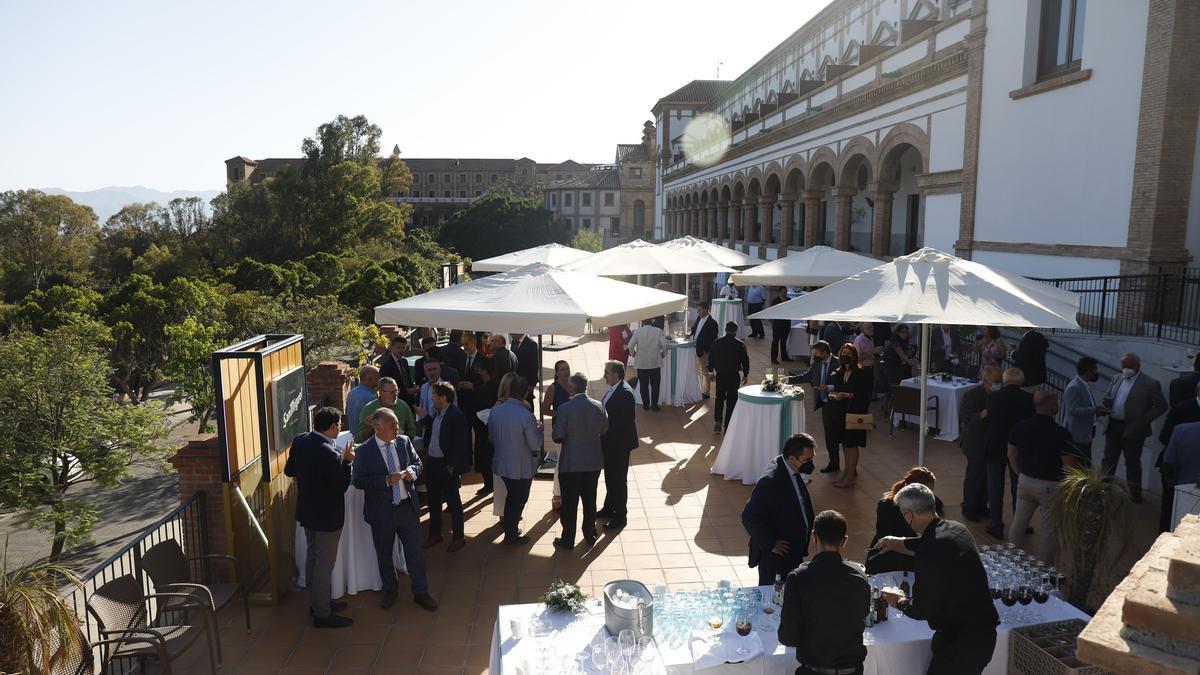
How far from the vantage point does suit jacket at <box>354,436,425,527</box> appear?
5734mm

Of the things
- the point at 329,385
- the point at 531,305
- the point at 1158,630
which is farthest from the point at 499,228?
the point at 1158,630

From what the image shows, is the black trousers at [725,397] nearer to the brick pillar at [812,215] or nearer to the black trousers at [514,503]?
the black trousers at [514,503]

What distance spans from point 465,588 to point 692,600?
8.52 feet

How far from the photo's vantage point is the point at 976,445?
764 centimetres

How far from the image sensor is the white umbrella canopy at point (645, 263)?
13336 millimetres

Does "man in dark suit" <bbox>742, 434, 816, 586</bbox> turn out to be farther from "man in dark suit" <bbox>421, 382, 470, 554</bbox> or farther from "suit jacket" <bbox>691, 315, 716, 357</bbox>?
"suit jacket" <bbox>691, 315, 716, 357</bbox>

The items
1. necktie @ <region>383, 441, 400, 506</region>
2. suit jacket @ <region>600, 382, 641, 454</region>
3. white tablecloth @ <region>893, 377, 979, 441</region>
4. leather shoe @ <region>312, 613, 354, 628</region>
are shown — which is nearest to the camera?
leather shoe @ <region>312, 613, 354, 628</region>

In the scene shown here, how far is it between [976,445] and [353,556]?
19.3 feet

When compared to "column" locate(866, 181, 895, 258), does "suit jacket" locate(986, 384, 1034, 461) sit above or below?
below

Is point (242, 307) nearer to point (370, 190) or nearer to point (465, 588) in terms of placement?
point (465, 588)

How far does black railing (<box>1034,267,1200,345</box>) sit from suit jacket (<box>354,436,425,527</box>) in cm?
956

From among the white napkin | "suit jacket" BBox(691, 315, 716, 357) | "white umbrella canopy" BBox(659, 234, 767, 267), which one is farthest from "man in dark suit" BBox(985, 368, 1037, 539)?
"white umbrella canopy" BBox(659, 234, 767, 267)

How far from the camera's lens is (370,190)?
57656 millimetres

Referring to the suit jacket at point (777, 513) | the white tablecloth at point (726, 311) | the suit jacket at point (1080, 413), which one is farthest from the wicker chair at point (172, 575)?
the white tablecloth at point (726, 311)
